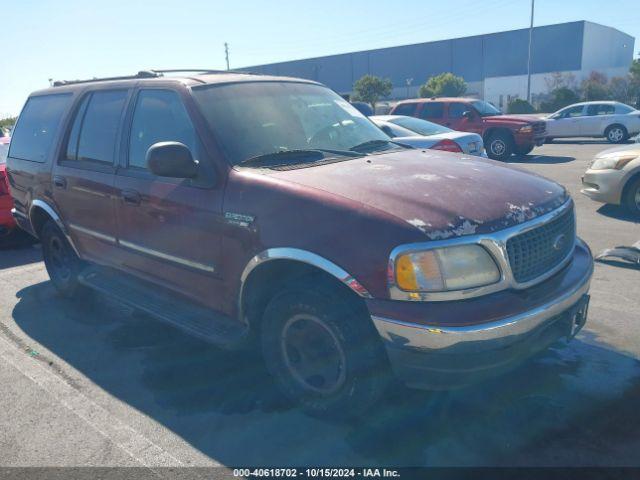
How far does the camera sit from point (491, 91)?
6556 cm

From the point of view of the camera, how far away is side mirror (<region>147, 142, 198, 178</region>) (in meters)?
3.28

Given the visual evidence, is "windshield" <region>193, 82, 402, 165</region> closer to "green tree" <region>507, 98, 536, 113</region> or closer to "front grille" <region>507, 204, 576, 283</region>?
"front grille" <region>507, 204, 576, 283</region>

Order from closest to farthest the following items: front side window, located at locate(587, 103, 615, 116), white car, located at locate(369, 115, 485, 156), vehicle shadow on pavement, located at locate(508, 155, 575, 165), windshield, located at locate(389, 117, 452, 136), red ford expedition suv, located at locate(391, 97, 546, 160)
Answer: white car, located at locate(369, 115, 485, 156) < windshield, located at locate(389, 117, 452, 136) < vehicle shadow on pavement, located at locate(508, 155, 575, 165) < red ford expedition suv, located at locate(391, 97, 546, 160) < front side window, located at locate(587, 103, 615, 116)

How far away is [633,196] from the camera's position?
7.91 meters

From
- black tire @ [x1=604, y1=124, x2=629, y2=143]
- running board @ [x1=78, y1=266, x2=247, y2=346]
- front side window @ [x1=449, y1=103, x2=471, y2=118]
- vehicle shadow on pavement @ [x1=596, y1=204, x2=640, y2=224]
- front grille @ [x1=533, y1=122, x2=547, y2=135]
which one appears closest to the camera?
running board @ [x1=78, y1=266, x2=247, y2=346]

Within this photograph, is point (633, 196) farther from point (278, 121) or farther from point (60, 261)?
point (60, 261)

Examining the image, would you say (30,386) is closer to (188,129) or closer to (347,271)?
(188,129)

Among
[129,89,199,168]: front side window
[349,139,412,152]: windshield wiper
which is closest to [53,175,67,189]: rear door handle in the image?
[129,89,199,168]: front side window

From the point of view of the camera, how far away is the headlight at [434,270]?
2.64 meters

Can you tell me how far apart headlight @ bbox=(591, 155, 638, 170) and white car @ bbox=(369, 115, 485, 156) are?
2200mm

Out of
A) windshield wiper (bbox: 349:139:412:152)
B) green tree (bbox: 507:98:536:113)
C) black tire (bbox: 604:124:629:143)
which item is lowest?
green tree (bbox: 507:98:536:113)

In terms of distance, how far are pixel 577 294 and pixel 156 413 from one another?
2.59 m

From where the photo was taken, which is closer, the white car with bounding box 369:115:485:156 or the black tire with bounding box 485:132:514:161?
the white car with bounding box 369:115:485:156

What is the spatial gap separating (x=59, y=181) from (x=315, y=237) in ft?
10.0
